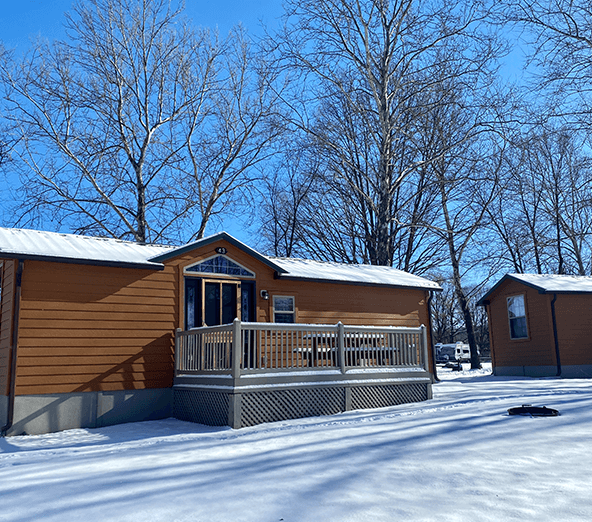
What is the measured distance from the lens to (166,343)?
10539mm

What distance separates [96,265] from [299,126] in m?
11.5

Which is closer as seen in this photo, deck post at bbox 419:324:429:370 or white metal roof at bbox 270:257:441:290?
deck post at bbox 419:324:429:370

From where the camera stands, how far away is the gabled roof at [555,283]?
55.8ft

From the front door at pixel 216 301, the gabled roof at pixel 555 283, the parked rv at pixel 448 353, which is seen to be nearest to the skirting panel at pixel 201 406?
the front door at pixel 216 301

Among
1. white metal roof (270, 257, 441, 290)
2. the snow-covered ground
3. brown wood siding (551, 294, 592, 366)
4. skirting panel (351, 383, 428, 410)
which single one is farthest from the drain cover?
brown wood siding (551, 294, 592, 366)

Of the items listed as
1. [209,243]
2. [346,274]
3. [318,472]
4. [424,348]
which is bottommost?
[318,472]

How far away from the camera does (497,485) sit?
182 inches

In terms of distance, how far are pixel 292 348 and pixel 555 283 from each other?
40.7 feet

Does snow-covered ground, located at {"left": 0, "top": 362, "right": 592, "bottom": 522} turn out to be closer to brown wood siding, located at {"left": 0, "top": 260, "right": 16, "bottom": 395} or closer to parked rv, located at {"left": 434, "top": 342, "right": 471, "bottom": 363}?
brown wood siding, located at {"left": 0, "top": 260, "right": 16, "bottom": 395}

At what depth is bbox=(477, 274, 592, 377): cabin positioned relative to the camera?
17031 millimetres

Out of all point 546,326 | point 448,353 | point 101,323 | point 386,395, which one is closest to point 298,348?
point 386,395

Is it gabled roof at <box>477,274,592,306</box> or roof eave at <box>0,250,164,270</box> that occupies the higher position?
gabled roof at <box>477,274,592,306</box>

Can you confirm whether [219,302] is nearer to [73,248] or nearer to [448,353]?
[73,248]

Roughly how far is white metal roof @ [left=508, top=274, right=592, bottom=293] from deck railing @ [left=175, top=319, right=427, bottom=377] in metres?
7.69
